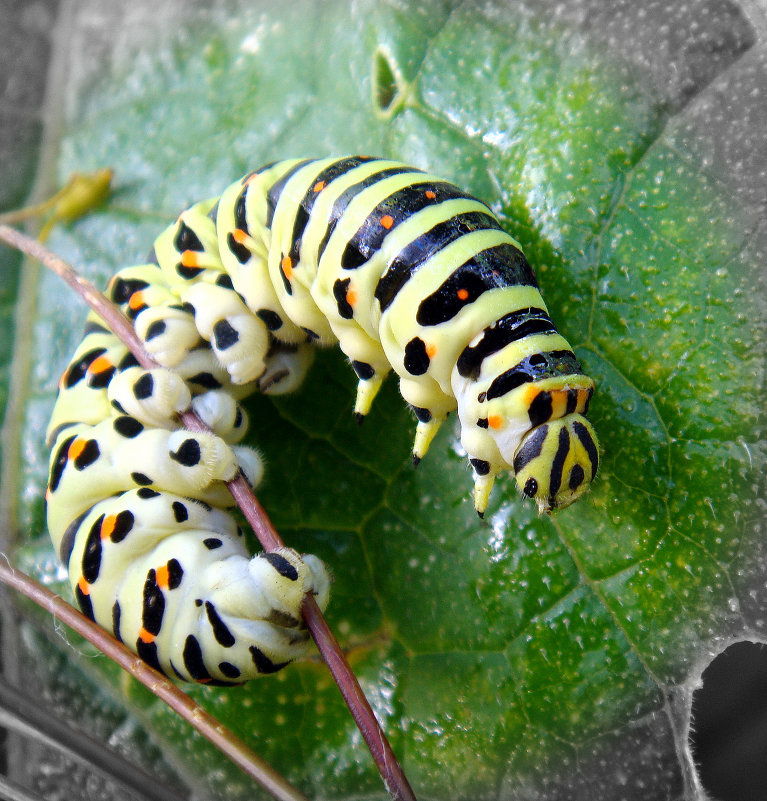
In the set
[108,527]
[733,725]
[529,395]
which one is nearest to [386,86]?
[529,395]

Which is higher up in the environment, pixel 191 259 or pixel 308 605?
pixel 191 259

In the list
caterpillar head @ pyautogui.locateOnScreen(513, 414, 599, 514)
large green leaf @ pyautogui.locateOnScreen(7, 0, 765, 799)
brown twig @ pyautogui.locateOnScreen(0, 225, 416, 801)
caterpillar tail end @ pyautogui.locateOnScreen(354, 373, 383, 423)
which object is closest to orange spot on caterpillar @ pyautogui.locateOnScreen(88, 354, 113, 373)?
brown twig @ pyautogui.locateOnScreen(0, 225, 416, 801)

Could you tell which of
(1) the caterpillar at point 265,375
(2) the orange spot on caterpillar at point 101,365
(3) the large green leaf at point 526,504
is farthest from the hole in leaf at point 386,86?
(2) the orange spot on caterpillar at point 101,365

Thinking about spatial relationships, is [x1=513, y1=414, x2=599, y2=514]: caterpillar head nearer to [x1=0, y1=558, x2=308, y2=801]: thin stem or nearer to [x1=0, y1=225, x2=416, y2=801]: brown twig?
[x1=0, y1=225, x2=416, y2=801]: brown twig

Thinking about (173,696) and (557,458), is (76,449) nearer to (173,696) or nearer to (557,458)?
(173,696)

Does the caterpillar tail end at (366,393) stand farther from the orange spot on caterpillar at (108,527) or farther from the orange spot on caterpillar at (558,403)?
the orange spot on caterpillar at (108,527)

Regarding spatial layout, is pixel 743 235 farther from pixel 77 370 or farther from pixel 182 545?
pixel 77 370
